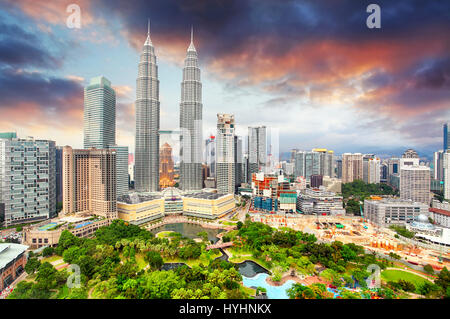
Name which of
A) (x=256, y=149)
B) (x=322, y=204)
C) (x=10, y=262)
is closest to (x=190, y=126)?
(x=256, y=149)

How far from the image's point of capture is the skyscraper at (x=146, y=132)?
15758 mm

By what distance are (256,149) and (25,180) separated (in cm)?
1496

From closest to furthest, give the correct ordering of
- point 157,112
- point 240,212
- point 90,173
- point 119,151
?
point 90,173
point 240,212
point 119,151
point 157,112

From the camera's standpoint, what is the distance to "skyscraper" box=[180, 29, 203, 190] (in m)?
15.6

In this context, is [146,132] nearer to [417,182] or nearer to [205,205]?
[205,205]

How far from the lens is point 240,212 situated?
1336cm

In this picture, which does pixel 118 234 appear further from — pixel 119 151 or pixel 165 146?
pixel 165 146

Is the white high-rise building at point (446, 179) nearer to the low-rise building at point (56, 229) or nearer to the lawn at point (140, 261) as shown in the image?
the lawn at point (140, 261)

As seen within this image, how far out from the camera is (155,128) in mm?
16000

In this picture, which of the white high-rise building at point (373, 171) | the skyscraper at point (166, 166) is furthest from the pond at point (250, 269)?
the white high-rise building at point (373, 171)

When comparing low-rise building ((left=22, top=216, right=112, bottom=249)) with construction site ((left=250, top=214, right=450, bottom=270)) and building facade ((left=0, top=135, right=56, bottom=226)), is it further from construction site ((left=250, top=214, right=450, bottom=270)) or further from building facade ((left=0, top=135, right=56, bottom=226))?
construction site ((left=250, top=214, right=450, bottom=270))
